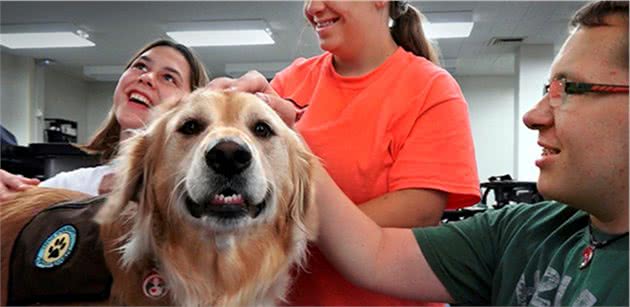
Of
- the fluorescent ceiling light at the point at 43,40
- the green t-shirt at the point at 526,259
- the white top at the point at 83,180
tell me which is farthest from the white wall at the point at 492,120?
the green t-shirt at the point at 526,259

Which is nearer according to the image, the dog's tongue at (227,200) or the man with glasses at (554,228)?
the man with glasses at (554,228)

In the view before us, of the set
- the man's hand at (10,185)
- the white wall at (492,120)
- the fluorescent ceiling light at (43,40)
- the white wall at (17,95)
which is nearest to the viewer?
the man's hand at (10,185)

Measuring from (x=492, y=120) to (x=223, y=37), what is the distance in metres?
5.83

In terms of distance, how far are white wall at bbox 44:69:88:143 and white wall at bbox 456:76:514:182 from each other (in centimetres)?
767

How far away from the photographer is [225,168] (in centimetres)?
133

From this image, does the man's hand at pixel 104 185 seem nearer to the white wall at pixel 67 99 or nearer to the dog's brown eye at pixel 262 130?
the dog's brown eye at pixel 262 130

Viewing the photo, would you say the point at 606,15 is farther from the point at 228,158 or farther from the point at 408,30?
the point at 228,158

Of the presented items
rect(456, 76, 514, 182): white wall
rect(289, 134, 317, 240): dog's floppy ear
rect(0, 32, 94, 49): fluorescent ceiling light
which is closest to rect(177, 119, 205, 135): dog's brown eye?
rect(289, 134, 317, 240): dog's floppy ear

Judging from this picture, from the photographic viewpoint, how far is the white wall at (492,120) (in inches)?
468

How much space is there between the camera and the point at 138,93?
207 cm

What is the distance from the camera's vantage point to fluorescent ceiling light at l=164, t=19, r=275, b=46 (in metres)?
7.99

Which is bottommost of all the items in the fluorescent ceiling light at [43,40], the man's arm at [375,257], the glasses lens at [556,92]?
the man's arm at [375,257]

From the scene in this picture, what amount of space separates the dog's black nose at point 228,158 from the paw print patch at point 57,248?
0.39m

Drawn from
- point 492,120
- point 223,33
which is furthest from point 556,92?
point 492,120
